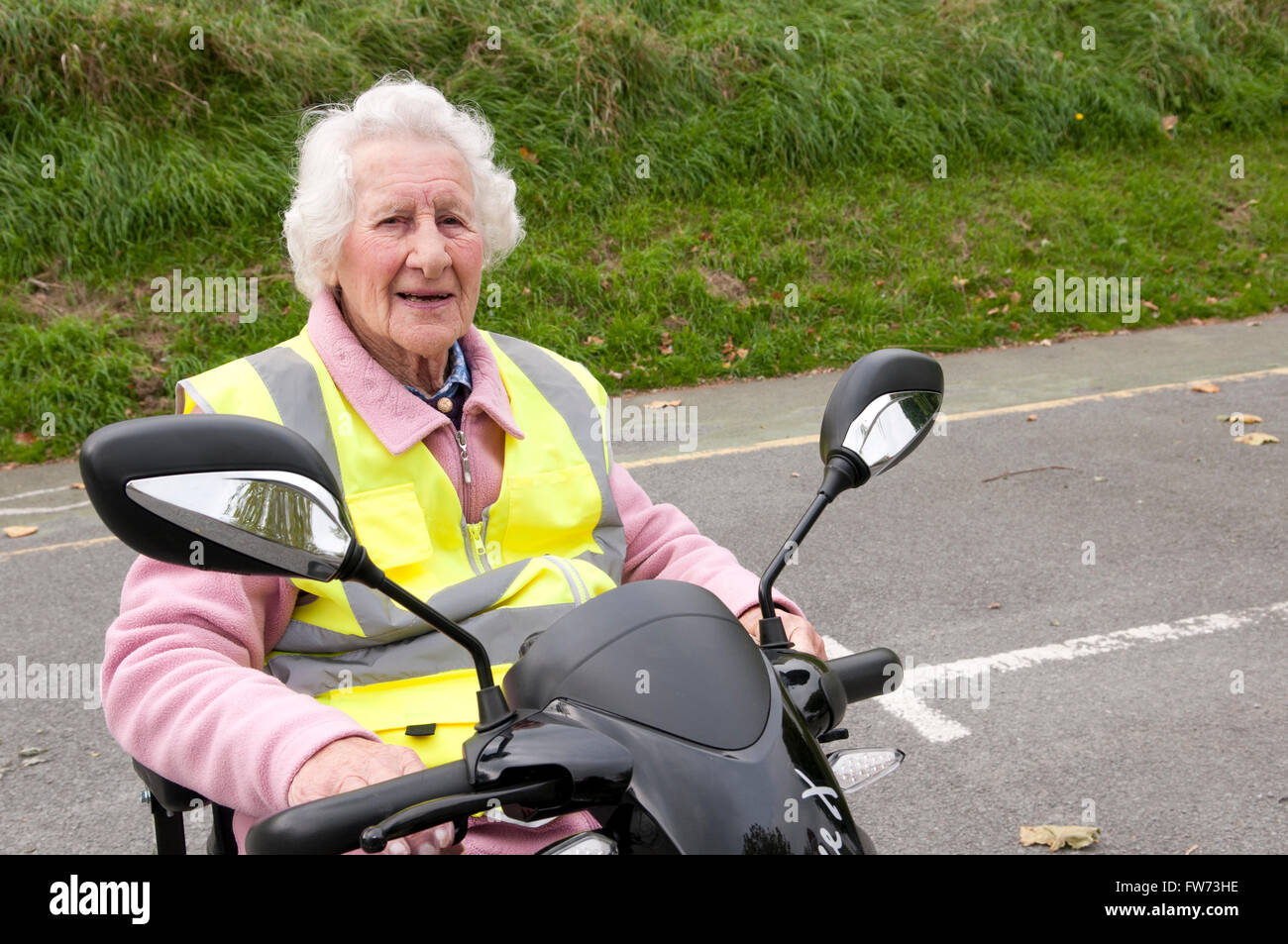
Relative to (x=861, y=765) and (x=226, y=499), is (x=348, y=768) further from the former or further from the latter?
(x=861, y=765)

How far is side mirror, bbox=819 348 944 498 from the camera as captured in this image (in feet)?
5.77

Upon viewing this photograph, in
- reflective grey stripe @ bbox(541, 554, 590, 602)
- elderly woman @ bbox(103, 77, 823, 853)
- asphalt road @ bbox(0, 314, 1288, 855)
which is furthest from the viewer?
asphalt road @ bbox(0, 314, 1288, 855)

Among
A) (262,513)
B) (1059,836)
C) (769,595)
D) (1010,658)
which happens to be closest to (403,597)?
(262,513)

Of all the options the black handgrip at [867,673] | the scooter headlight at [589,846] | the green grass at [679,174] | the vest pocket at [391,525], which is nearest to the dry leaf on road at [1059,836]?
the black handgrip at [867,673]

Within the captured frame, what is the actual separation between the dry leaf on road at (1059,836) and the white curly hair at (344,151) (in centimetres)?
213

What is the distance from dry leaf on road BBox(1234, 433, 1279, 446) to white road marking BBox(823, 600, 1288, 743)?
220cm

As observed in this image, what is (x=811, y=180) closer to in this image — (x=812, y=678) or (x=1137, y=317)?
(x=1137, y=317)

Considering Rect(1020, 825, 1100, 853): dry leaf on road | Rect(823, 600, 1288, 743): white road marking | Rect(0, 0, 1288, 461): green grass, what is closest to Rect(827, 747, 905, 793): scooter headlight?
Rect(1020, 825, 1100, 853): dry leaf on road

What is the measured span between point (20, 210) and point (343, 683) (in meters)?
7.95

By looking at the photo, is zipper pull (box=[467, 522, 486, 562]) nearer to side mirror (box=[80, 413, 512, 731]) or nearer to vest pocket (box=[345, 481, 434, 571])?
vest pocket (box=[345, 481, 434, 571])

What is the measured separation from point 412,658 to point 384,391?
18.2 inches

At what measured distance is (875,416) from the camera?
179 centimetres

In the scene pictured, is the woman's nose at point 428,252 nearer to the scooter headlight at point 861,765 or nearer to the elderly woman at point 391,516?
the elderly woman at point 391,516
